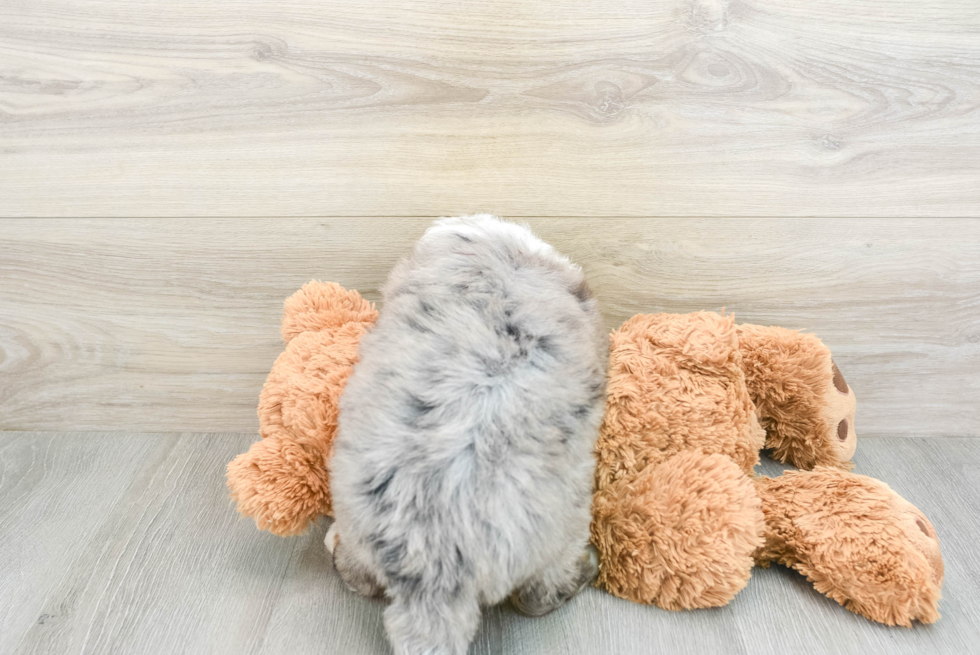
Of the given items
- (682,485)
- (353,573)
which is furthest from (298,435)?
(682,485)

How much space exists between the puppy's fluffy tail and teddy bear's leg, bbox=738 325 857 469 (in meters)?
0.50

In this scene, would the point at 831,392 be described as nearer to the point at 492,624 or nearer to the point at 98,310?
the point at 492,624

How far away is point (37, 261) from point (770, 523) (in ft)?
3.44

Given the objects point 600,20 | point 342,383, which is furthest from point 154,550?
point 600,20

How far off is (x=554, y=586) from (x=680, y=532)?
0.14m

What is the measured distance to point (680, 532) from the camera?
25.7 inches

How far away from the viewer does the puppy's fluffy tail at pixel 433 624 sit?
54cm

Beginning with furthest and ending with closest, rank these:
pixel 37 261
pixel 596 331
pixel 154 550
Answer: pixel 37 261
pixel 154 550
pixel 596 331

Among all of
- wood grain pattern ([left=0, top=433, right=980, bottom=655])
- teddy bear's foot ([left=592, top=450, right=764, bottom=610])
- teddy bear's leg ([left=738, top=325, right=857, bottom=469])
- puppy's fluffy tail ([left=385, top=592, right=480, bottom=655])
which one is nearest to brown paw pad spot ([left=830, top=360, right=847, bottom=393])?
teddy bear's leg ([left=738, top=325, right=857, bottom=469])

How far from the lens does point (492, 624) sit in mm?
673

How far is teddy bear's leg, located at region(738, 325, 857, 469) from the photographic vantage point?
82 centimetres

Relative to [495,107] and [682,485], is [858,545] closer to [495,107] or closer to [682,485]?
[682,485]

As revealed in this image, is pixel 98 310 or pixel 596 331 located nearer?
pixel 596 331

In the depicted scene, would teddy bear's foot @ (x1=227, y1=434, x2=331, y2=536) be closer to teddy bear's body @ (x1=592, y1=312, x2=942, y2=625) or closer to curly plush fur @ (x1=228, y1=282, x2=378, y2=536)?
curly plush fur @ (x1=228, y1=282, x2=378, y2=536)
